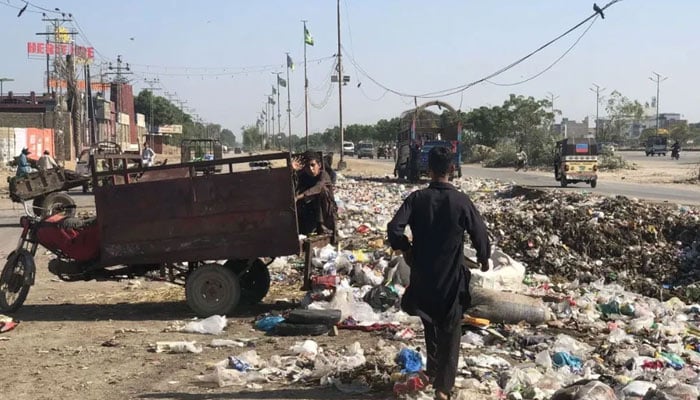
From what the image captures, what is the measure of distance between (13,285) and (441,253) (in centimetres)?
539

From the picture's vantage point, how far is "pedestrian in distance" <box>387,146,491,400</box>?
4652mm

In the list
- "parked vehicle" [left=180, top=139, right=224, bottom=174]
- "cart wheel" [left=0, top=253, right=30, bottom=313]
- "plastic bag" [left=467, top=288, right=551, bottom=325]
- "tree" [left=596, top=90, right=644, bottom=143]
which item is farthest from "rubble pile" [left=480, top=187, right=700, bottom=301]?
"tree" [left=596, top=90, right=644, bottom=143]

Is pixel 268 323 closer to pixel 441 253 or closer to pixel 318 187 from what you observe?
pixel 318 187

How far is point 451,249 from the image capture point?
184 inches

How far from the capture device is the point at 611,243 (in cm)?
1235

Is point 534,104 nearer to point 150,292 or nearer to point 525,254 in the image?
point 525,254

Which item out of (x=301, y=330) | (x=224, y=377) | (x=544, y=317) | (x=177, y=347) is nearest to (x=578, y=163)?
(x=544, y=317)

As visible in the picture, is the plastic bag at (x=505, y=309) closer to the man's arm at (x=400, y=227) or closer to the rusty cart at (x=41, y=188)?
the man's arm at (x=400, y=227)

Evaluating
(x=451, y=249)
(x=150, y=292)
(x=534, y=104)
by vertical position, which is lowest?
(x=150, y=292)

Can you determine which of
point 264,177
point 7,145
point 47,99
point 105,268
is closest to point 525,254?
point 264,177

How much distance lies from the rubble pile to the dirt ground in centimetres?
460

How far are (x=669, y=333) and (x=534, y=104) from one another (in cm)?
5992

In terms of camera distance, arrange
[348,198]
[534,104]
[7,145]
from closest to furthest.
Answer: [348,198] < [7,145] < [534,104]

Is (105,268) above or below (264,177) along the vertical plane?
below
